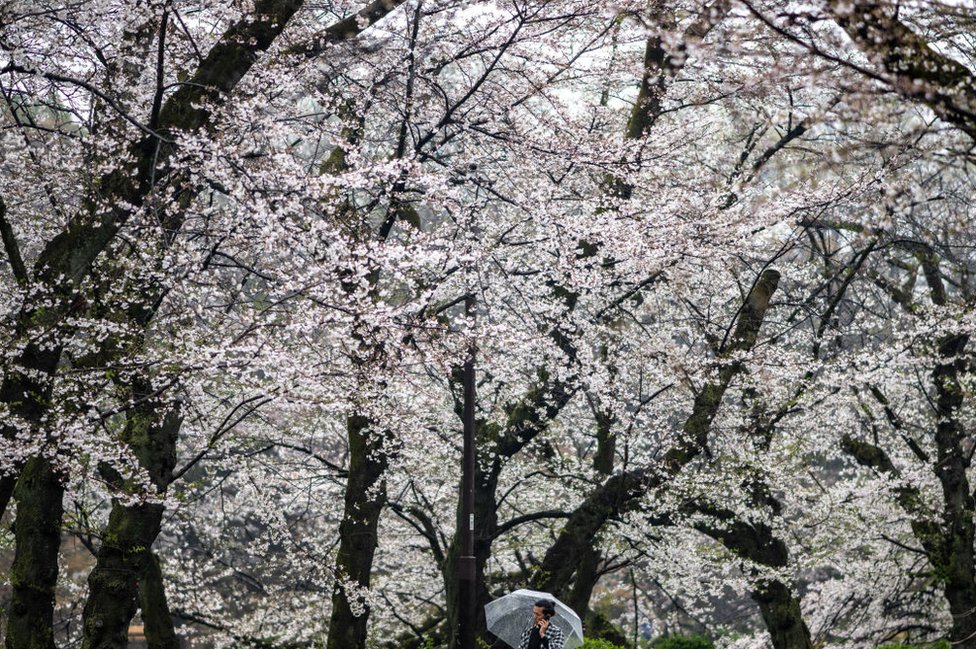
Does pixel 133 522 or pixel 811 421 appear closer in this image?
pixel 133 522

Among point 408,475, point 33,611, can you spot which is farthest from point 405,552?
point 33,611

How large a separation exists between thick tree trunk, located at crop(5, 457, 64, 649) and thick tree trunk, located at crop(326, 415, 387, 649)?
319 cm

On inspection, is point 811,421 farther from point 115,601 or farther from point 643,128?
point 115,601

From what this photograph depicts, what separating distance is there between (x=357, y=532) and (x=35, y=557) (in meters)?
3.75

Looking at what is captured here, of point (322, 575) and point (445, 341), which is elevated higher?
point (445, 341)

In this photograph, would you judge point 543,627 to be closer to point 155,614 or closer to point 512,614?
point 512,614

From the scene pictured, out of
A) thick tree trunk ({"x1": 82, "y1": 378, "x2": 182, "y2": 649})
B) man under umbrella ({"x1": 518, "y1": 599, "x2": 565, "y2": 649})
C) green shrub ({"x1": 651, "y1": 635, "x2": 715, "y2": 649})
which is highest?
thick tree trunk ({"x1": 82, "y1": 378, "x2": 182, "y2": 649})

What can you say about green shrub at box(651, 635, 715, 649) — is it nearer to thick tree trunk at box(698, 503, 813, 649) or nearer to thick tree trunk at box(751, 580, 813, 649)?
thick tree trunk at box(698, 503, 813, 649)

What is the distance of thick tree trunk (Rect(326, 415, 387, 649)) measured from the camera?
37.1 ft

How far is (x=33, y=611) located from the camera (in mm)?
8789

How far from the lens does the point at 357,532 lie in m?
11.6

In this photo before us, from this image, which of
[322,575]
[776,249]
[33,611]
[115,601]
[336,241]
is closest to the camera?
[336,241]

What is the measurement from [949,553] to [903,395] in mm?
3391

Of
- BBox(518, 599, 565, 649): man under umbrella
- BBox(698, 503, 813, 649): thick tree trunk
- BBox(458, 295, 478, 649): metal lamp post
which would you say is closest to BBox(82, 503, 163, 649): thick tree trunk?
BBox(458, 295, 478, 649): metal lamp post
